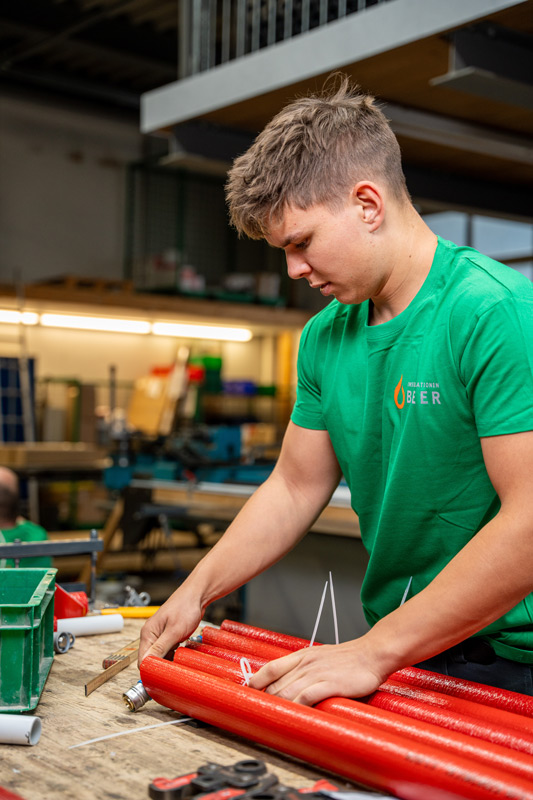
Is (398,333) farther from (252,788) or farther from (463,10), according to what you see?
(463,10)

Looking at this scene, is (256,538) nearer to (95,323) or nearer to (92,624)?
(92,624)

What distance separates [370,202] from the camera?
43.8 inches

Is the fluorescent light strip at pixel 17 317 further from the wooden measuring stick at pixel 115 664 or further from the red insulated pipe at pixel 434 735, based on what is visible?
the red insulated pipe at pixel 434 735

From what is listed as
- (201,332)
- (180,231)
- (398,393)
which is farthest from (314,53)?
(180,231)

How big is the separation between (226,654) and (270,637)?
0.11 meters

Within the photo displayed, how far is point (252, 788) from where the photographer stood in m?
0.86

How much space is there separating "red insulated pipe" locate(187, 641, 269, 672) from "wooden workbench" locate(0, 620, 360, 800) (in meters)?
0.13

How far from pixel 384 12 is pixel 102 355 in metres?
5.46

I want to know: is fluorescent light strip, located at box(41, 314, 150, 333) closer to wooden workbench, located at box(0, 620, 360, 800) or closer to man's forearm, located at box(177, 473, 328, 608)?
man's forearm, located at box(177, 473, 328, 608)

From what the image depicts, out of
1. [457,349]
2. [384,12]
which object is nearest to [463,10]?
[384,12]

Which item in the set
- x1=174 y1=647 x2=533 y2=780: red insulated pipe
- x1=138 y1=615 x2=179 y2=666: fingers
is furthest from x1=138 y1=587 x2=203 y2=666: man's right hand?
x1=174 y1=647 x2=533 y2=780: red insulated pipe

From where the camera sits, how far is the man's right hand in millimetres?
1287

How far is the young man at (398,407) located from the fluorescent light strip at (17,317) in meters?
4.97

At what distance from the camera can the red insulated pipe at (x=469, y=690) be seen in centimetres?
107
